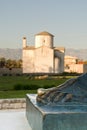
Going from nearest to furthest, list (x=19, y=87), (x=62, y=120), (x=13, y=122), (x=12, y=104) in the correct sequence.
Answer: (x=62, y=120), (x=13, y=122), (x=12, y=104), (x=19, y=87)

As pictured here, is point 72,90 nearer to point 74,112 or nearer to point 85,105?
point 85,105

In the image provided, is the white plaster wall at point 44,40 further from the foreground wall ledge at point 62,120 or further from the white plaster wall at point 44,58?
the foreground wall ledge at point 62,120

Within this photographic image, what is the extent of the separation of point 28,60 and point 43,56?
10.0ft

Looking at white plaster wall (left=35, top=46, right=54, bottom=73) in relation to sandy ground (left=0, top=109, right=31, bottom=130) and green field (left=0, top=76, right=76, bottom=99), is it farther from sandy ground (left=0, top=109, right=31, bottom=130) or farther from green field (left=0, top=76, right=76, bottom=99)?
sandy ground (left=0, top=109, right=31, bottom=130)

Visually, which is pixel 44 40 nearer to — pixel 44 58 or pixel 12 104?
pixel 44 58

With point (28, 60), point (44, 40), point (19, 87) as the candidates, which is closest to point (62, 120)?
point (19, 87)

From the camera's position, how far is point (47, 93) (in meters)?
6.31

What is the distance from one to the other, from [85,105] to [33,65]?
6261 centimetres

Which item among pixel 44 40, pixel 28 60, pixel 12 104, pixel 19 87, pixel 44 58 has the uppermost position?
pixel 44 40

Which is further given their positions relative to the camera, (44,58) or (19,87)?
(44,58)

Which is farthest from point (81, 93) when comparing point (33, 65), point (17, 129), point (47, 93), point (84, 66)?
point (84, 66)

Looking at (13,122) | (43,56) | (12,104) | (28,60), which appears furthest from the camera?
(28,60)

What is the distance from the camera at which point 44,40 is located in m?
71.0

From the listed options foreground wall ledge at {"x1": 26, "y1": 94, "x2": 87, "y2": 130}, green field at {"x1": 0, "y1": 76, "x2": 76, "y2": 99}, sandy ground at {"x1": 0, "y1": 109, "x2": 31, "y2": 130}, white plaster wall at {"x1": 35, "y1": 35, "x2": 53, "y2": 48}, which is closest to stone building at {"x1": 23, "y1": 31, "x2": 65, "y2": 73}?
white plaster wall at {"x1": 35, "y1": 35, "x2": 53, "y2": 48}
